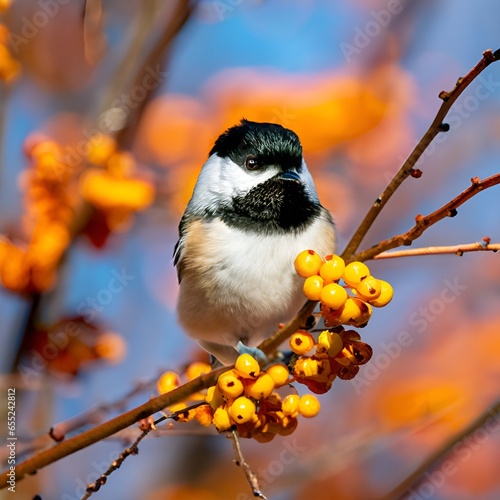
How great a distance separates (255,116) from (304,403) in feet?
6.29

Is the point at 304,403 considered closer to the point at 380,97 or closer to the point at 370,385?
the point at 370,385

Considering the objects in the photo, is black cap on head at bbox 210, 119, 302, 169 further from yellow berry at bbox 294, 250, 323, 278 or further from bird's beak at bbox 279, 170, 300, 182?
yellow berry at bbox 294, 250, 323, 278

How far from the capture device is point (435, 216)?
953mm

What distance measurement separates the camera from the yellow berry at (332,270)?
3.56 feet

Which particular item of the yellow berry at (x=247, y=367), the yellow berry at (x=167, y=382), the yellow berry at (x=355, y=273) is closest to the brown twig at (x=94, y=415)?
the yellow berry at (x=167, y=382)

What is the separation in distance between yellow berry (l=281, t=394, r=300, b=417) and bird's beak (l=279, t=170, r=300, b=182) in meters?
0.69

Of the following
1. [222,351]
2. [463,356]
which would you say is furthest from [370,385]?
[222,351]

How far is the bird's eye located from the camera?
1837 mm

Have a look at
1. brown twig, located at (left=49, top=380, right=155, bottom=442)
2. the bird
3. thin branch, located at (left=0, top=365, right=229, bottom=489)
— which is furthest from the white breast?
thin branch, located at (left=0, top=365, right=229, bottom=489)

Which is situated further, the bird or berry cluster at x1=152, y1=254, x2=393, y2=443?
the bird

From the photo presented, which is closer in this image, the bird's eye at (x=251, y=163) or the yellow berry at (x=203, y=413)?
the yellow berry at (x=203, y=413)

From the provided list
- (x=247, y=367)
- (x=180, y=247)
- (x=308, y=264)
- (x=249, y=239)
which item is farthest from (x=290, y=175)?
(x=247, y=367)

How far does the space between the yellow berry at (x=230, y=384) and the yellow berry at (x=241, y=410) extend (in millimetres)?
16

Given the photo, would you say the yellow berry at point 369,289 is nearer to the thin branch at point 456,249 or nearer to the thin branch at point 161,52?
the thin branch at point 456,249
